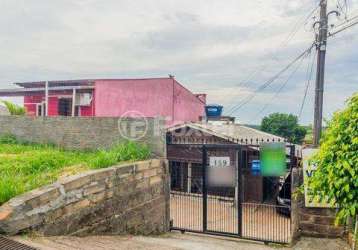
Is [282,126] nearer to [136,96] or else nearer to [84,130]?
[136,96]

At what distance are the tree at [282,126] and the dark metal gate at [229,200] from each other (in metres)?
26.9

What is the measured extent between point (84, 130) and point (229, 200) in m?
6.27

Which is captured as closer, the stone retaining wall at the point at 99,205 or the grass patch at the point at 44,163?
the stone retaining wall at the point at 99,205

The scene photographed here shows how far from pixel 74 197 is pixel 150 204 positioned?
2.83 metres

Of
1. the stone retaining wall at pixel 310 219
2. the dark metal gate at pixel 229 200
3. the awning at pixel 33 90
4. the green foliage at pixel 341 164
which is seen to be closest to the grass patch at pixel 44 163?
the dark metal gate at pixel 229 200

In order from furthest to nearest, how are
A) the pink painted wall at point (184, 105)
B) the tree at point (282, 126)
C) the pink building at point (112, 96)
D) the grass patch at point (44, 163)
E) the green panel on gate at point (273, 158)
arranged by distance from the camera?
1. the tree at point (282, 126)
2. the pink painted wall at point (184, 105)
3. the pink building at point (112, 96)
4. the green panel on gate at point (273, 158)
5. the grass patch at point (44, 163)

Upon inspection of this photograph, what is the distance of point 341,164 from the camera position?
4.18 meters

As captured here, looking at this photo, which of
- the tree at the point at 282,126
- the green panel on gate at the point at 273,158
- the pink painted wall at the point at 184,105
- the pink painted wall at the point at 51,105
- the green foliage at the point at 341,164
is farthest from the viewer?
the tree at the point at 282,126

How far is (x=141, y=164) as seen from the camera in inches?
291

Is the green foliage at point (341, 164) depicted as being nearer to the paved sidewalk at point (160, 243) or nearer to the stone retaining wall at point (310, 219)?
the paved sidewalk at point (160, 243)

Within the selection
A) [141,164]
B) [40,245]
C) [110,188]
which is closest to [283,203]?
[141,164]

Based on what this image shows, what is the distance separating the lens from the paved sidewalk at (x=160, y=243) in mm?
3955

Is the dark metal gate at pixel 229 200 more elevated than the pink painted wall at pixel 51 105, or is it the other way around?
the pink painted wall at pixel 51 105

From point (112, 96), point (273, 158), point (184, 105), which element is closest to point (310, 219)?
point (273, 158)
